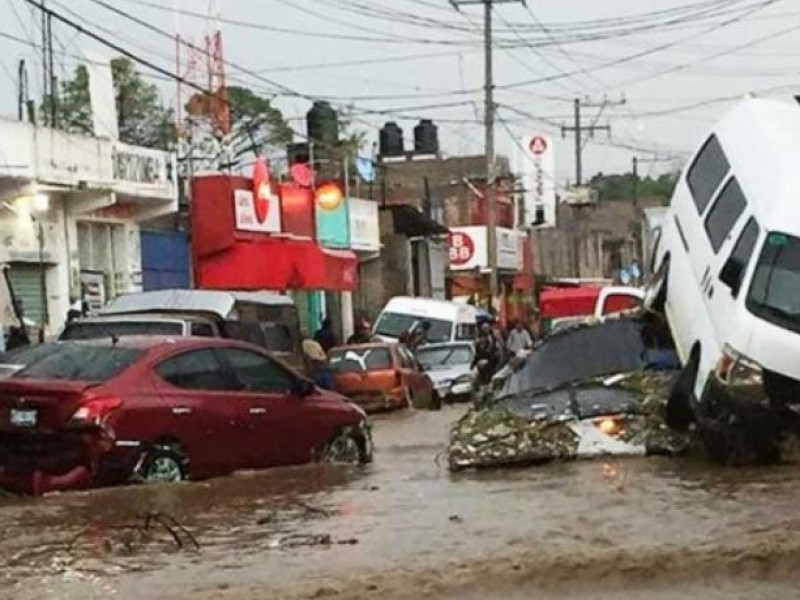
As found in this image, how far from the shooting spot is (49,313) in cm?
3203

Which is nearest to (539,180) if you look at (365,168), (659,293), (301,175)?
(365,168)

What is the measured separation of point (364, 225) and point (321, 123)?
771 centimetres

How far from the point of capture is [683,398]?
48.6ft

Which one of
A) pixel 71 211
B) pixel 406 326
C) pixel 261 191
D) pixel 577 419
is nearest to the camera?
pixel 577 419

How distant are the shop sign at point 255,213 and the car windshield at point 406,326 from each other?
10.6 ft

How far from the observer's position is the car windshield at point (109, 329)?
2073cm

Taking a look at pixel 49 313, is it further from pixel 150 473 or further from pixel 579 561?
pixel 579 561

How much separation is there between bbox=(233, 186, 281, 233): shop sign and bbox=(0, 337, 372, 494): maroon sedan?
21.3m

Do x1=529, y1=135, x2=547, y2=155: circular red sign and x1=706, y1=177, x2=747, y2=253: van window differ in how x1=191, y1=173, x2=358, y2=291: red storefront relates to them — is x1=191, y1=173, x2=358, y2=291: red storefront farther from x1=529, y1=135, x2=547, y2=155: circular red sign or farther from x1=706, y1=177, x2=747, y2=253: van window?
x1=529, y1=135, x2=547, y2=155: circular red sign

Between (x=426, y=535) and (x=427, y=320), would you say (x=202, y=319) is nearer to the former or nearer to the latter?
(x=426, y=535)

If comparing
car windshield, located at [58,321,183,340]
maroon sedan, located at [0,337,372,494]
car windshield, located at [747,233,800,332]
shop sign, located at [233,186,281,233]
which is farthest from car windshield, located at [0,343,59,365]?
shop sign, located at [233,186,281,233]

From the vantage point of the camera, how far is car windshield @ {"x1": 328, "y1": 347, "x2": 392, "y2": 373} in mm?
31484

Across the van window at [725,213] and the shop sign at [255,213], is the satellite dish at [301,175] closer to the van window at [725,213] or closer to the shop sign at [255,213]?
the shop sign at [255,213]

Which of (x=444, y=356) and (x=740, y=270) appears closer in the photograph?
(x=740, y=270)
